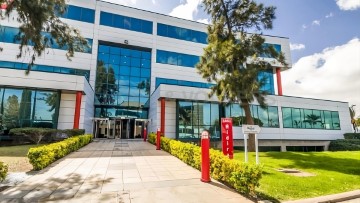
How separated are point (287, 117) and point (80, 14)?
1231 inches

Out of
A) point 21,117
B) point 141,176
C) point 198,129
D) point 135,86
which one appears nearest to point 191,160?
point 141,176

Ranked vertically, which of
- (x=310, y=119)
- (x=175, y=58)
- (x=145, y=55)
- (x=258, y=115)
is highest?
(x=145, y=55)

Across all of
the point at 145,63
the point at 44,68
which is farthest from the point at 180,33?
the point at 44,68

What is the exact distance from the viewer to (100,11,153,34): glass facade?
93.9ft

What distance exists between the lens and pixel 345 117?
33125 millimetres

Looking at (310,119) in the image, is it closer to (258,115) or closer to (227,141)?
(258,115)

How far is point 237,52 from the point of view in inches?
637

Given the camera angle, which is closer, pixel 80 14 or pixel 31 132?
pixel 31 132

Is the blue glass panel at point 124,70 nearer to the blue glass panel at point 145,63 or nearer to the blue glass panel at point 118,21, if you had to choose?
the blue glass panel at point 145,63

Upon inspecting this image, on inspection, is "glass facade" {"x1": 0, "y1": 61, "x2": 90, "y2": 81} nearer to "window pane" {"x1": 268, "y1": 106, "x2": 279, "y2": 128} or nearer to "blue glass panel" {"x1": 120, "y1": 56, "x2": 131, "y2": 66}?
"blue glass panel" {"x1": 120, "y1": 56, "x2": 131, "y2": 66}

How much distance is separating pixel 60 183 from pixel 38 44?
9627mm

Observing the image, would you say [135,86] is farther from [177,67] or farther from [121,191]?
[121,191]

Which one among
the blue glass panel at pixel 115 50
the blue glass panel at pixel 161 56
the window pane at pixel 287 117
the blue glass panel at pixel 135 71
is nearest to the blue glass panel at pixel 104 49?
the blue glass panel at pixel 115 50

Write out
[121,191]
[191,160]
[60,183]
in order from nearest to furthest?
1. [121,191]
2. [60,183]
3. [191,160]
